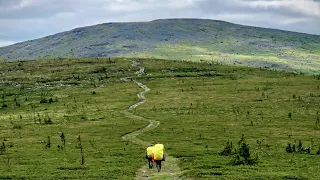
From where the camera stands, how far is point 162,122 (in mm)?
76750

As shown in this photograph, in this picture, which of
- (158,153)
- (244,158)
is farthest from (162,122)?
(158,153)

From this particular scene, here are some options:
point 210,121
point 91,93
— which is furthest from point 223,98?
point 91,93

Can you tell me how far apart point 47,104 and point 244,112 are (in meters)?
51.1

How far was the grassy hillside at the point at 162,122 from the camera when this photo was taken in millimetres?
43406

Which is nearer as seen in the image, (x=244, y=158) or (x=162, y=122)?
(x=244, y=158)

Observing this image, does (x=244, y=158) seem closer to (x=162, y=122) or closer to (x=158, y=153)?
(x=158, y=153)

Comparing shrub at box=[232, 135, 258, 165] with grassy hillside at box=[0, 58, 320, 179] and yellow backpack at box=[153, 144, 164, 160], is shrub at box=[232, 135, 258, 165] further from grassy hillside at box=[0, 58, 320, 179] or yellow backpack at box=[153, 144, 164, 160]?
yellow backpack at box=[153, 144, 164, 160]

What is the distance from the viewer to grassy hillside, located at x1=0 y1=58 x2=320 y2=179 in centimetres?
4341

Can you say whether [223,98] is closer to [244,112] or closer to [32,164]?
[244,112]

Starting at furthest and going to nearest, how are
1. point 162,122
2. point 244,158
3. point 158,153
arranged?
point 162,122
point 244,158
point 158,153

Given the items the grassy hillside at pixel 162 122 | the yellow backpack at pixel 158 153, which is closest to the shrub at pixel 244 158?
the grassy hillside at pixel 162 122

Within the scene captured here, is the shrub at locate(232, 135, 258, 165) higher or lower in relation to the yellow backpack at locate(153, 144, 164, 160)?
lower

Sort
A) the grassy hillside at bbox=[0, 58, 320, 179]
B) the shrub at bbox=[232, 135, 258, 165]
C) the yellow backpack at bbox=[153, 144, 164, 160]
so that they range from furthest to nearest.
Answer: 1. the shrub at bbox=[232, 135, 258, 165]
2. the grassy hillside at bbox=[0, 58, 320, 179]
3. the yellow backpack at bbox=[153, 144, 164, 160]

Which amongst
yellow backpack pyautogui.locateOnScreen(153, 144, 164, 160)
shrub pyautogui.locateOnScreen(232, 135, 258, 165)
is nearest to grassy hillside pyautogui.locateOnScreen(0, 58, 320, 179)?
shrub pyautogui.locateOnScreen(232, 135, 258, 165)
